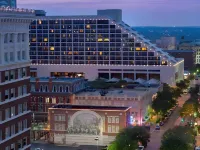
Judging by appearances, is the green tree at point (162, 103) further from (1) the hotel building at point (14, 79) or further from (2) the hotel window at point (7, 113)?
(2) the hotel window at point (7, 113)

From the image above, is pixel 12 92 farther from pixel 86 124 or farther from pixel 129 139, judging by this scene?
pixel 86 124

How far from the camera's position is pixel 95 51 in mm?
131375

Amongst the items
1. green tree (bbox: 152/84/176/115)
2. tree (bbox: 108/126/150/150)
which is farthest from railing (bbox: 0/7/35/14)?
green tree (bbox: 152/84/176/115)

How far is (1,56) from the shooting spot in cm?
3095

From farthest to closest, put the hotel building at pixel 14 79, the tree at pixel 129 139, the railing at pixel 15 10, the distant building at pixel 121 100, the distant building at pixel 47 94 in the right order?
the distant building at pixel 47 94 → the distant building at pixel 121 100 → the tree at pixel 129 139 → the hotel building at pixel 14 79 → the railing at pixel 15 10

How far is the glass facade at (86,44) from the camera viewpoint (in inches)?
5098

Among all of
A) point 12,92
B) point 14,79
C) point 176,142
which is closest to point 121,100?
point 176,142

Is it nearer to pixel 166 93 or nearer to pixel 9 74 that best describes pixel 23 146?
pixel 9 74

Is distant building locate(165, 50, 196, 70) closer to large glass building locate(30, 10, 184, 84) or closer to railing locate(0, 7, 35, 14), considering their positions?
large glass building locate(30, 10, 184, 84)

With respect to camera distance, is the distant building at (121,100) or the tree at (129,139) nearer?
the tree at (129,139)

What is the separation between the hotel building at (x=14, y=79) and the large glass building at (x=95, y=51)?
95.6 m

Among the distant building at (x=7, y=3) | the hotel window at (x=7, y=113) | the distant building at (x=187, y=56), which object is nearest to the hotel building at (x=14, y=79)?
the hotel window at (x=7, y=113)

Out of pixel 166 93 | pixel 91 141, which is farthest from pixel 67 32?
pixel 91 141

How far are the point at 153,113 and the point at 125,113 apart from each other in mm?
22434
